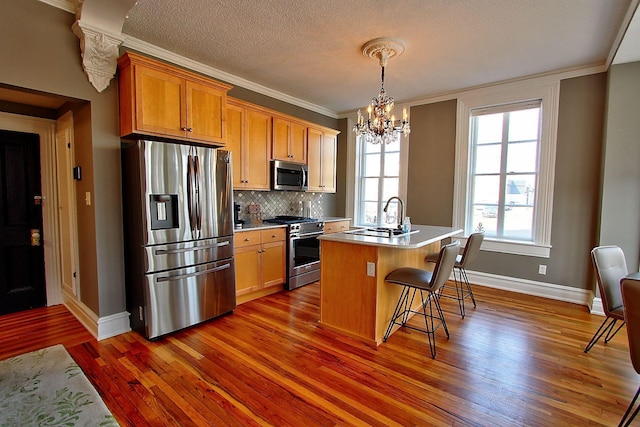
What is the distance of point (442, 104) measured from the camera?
464cm

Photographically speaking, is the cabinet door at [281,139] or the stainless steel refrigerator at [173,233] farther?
the cabinet door at [281,139]

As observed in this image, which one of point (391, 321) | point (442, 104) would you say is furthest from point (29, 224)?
point (442, 104)

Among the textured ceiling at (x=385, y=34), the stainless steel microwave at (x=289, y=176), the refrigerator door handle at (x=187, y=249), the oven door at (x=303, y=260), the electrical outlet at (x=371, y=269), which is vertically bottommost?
the oven door at (x=303, y=260)

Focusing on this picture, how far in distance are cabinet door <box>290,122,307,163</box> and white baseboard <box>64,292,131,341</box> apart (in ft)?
9.28

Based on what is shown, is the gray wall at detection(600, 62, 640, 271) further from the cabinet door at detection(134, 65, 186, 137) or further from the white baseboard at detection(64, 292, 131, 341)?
the white baseboard at detection(64, 292, 131, 341)

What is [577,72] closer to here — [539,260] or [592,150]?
[592,150]

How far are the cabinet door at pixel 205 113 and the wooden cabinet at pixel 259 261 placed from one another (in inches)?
43.8

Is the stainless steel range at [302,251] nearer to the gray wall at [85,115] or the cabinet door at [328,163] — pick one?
the cabinet door at [328,163]

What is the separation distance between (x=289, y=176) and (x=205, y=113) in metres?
1.57

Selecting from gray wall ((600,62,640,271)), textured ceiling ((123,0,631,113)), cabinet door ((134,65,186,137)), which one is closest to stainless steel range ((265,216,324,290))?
cabinet door ((134,65,186,137))

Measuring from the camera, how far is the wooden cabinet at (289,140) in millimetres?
4270

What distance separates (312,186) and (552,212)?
3.26 metres

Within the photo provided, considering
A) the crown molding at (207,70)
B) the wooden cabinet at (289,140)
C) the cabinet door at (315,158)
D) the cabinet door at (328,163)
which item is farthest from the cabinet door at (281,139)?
the cabinet door at (328,163)

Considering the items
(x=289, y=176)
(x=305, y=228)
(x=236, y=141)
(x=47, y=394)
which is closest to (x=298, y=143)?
(x=289, y=176)
